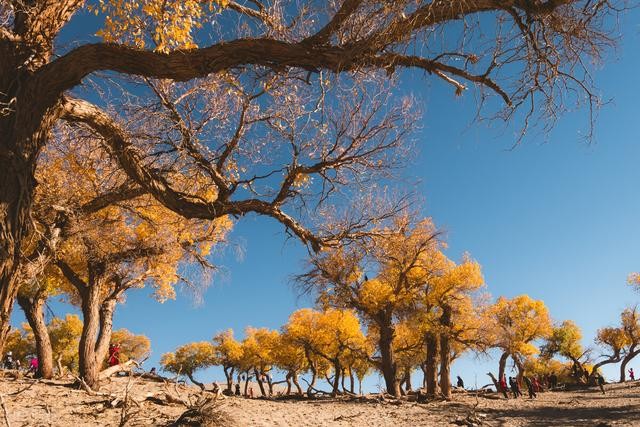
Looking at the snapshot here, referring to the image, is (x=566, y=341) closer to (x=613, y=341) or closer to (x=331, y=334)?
(x=613, y=341)

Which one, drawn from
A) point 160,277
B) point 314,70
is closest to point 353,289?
point 160,277

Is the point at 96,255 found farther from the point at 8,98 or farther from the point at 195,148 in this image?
the point at 8,98

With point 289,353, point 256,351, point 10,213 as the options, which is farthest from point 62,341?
point 10,213

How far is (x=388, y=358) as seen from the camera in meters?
22.9

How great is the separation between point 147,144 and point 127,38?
153 centimetres

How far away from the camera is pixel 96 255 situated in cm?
1423

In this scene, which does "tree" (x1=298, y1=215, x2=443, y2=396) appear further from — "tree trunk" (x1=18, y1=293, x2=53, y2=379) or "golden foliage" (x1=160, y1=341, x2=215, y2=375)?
"golden foliage" (x1=160, y1=341, x2=215, y2=375)

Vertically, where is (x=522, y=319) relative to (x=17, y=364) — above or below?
above

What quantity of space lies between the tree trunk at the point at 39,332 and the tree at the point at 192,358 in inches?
1809

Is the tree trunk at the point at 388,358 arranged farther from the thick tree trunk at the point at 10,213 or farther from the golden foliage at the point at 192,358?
the golden foliage at the point at 192,358

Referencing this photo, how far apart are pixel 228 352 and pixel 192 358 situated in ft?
29.9

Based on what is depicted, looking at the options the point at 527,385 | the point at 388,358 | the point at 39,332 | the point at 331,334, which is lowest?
the point at 527,385

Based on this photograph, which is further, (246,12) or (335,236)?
(335,236)

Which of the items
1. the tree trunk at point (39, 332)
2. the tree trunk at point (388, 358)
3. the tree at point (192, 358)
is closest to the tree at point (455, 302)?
the tree trunk at point (388, 358)
